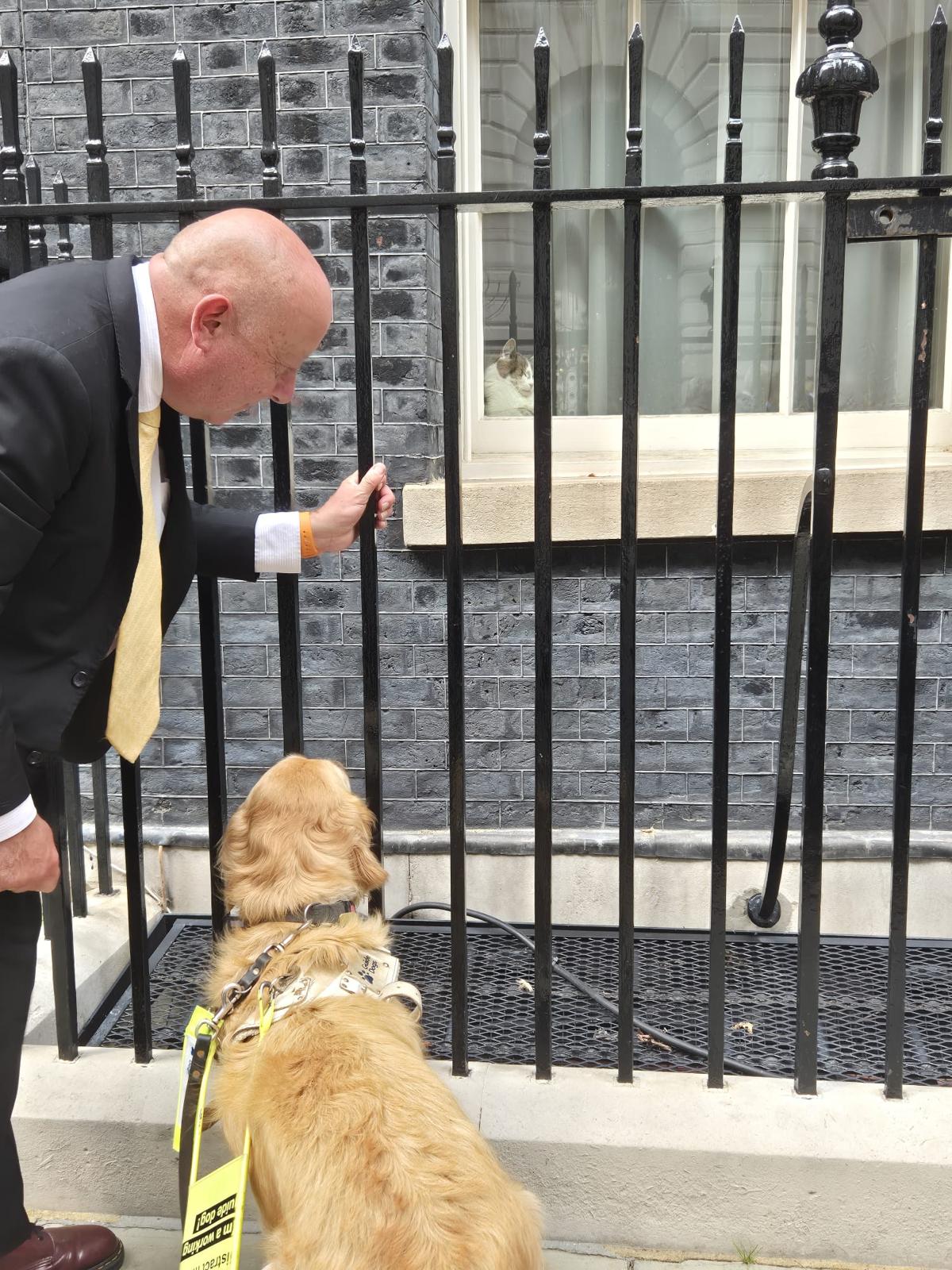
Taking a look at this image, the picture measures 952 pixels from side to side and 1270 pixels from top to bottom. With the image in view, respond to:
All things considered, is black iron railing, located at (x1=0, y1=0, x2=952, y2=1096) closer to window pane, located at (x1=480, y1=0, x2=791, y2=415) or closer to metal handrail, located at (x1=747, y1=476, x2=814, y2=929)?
metal handrail, located at (x1=747, y1=476, x2=814, y2=929)

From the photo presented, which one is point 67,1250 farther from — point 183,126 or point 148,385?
point 183,126

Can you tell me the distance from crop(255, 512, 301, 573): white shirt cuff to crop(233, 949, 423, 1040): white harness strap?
0.92m

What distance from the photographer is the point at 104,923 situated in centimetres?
393

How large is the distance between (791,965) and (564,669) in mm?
1535

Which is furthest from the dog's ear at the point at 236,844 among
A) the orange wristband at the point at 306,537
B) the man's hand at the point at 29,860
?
the orange wristband at the point at 306,537

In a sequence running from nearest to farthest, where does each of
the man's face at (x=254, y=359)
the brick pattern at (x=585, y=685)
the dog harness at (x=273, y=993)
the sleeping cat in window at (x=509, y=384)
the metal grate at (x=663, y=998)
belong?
the man's face at (x=254, y=359) → the dog harness at (x=273, y=993) → the metal grate at (x=663, y=998) → the brick pattern at (x=585, y=685) → the sleeping cat in window at (x=509, y=384)

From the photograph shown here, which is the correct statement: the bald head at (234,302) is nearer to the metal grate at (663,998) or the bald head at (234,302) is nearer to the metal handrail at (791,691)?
the metal handrail at (791,691)

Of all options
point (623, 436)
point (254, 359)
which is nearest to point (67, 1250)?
point (254, 359)

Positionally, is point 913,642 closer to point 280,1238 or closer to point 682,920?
point 280,1238

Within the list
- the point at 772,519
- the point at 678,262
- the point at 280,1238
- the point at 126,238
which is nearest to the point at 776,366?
the point at 678,262

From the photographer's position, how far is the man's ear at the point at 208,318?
6.55 feet

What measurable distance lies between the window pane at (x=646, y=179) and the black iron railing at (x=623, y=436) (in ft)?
7.73

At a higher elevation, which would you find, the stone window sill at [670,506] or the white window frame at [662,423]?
the white window frame at [662,423]

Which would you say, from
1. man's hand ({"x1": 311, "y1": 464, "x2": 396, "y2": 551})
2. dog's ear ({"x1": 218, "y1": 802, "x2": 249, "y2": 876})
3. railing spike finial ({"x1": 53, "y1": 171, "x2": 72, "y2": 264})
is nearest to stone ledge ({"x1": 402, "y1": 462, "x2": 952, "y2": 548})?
railing spike finial ({"x1": 53, "y1": 171, "x2": 72, "y2": 264})
